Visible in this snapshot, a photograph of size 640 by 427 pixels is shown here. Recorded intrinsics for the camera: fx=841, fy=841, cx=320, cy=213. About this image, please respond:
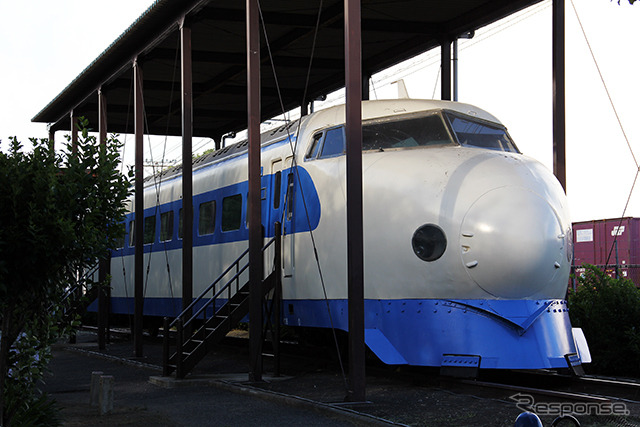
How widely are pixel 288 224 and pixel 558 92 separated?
208 inches

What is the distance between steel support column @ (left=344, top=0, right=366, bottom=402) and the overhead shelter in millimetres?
19

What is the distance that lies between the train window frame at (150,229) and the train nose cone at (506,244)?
39.7ft

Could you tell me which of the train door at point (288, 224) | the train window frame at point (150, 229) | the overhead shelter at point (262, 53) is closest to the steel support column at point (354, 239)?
the overhead shelter at point (262, 53)

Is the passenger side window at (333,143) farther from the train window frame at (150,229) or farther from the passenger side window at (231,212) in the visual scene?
the train window frame at (150,229)

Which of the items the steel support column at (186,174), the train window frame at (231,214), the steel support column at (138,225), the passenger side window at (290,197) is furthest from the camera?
the steel support column at (138,225)

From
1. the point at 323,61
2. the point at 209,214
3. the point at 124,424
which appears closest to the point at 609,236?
the point at 323,61

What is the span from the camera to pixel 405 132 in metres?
12.2

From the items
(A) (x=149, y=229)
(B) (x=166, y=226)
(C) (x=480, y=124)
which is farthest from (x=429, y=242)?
(A) (x=149, y=229)

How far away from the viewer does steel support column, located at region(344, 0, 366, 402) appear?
9.98 meters

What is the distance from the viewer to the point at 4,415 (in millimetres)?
7781

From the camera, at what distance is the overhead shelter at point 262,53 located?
12930 millimetres

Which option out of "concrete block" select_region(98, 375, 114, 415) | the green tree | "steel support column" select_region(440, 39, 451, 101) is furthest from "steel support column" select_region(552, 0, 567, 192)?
the green tree

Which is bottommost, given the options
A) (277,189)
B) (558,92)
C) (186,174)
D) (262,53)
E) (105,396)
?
(105,396)

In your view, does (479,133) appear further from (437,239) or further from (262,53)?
(262,53)
